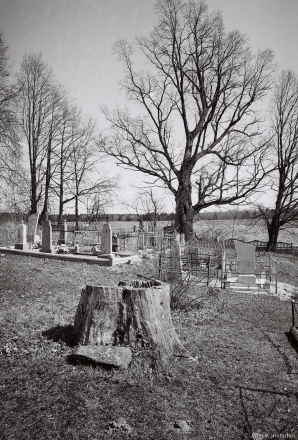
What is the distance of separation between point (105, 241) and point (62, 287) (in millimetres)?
5841

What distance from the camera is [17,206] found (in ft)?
82.8

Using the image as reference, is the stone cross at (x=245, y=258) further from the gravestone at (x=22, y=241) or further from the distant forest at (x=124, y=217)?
the gravestone at (x=22, y=241)

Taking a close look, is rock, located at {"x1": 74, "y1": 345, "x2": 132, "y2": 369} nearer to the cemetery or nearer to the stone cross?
the cemetery

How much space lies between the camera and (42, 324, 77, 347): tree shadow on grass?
15.0ft

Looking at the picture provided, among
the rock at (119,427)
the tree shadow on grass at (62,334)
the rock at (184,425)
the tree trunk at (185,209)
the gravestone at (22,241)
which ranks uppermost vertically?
the tree trunk at (185,209)

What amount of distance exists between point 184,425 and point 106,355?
136cm

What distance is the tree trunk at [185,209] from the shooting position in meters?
18.9

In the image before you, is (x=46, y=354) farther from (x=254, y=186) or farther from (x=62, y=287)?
(x=254, y=186)

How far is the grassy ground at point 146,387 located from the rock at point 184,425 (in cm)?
5

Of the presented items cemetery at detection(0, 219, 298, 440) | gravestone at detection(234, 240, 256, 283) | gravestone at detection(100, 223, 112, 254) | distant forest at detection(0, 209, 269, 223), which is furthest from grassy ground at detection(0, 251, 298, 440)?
distant forest at detection(0, 209, 269, 223)

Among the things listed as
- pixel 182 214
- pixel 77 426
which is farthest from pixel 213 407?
pixel 182 214

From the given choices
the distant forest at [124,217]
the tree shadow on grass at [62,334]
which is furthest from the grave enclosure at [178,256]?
the distant forest at [124,217]

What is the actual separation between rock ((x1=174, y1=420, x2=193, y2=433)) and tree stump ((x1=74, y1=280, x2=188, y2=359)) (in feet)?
4.34

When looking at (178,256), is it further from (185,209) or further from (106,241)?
(185,209)
